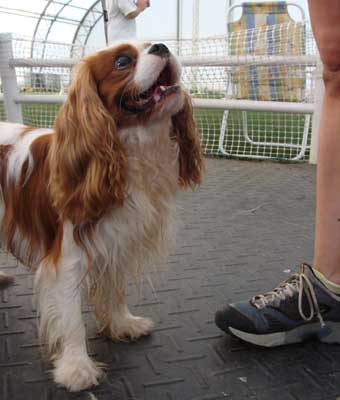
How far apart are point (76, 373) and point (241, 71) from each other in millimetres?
5286

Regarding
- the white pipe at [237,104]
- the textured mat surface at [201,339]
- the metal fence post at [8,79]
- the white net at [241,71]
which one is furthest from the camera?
the metal fence post at [8,79]

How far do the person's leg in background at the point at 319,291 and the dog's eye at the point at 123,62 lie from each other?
2.36 ft

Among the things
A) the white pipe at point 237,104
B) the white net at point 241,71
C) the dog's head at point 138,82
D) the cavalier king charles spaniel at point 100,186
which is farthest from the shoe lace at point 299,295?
the white net at point 241,71

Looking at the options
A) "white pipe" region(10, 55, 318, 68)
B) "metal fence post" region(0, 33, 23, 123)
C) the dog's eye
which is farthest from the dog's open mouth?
"metal fence post" region(0, 33, 23, 123)

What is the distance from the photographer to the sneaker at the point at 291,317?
6.82 ft

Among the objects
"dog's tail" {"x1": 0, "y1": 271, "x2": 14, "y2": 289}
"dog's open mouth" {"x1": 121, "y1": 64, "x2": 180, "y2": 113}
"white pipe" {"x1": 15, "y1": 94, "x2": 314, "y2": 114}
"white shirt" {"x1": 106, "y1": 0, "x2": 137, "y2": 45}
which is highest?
"white shirt" {"x1": 106, "y1": 0, "x2": 137, "y2": 45}

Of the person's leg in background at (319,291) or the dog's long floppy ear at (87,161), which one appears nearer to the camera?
the dog's long floppy ear at (87,161)

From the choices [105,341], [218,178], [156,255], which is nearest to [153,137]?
[156,255]

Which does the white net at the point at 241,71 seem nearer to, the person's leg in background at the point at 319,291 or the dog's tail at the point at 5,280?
the dog's tail at the point at 5,280

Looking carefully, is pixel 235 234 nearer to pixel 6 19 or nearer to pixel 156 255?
pixel 156 255

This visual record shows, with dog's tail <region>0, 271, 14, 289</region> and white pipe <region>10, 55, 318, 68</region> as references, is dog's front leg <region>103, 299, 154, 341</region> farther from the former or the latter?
white pipe <region>10, 55, 318, 68</region>

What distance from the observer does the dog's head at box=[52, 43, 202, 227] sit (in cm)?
185

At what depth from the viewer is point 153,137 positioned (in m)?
1.95

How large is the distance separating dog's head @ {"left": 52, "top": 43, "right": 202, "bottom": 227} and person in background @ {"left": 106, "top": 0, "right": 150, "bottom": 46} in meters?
3.64
